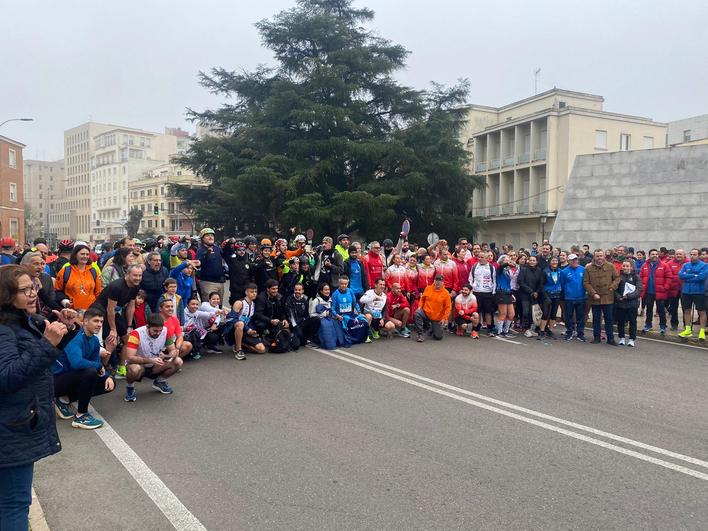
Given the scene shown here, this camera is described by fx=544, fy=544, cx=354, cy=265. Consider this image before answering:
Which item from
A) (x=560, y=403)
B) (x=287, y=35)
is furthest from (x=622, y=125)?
(x=560, y=403)

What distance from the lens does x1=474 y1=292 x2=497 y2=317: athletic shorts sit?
12.2 meters

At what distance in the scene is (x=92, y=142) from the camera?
493 feet

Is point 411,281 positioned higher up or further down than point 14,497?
higher up

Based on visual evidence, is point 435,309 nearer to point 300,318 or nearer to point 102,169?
point 300,318

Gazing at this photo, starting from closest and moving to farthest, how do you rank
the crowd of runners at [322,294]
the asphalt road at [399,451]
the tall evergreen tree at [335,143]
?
the asphalt road at [399,451] < the crowd of runners at [322,294] < the tall evergreen tree at [335,143]

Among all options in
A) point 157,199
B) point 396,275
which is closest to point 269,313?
point 396,275

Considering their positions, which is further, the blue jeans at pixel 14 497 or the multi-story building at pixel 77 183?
the multi-story building at pixel 77 183

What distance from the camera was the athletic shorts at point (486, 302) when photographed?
12.2 meters

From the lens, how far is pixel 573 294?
38.5ft

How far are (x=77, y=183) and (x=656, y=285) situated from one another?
169604mm

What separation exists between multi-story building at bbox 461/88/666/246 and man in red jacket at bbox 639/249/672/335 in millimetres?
27669

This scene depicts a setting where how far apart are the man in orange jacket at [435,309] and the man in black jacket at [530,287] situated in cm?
182

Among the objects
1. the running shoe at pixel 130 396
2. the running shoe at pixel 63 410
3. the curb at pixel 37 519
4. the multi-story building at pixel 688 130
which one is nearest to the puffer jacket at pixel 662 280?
the running shoe at pixel 130 396

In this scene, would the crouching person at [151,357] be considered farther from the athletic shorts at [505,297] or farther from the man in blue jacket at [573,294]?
the man in blue jacket at [573,294]
